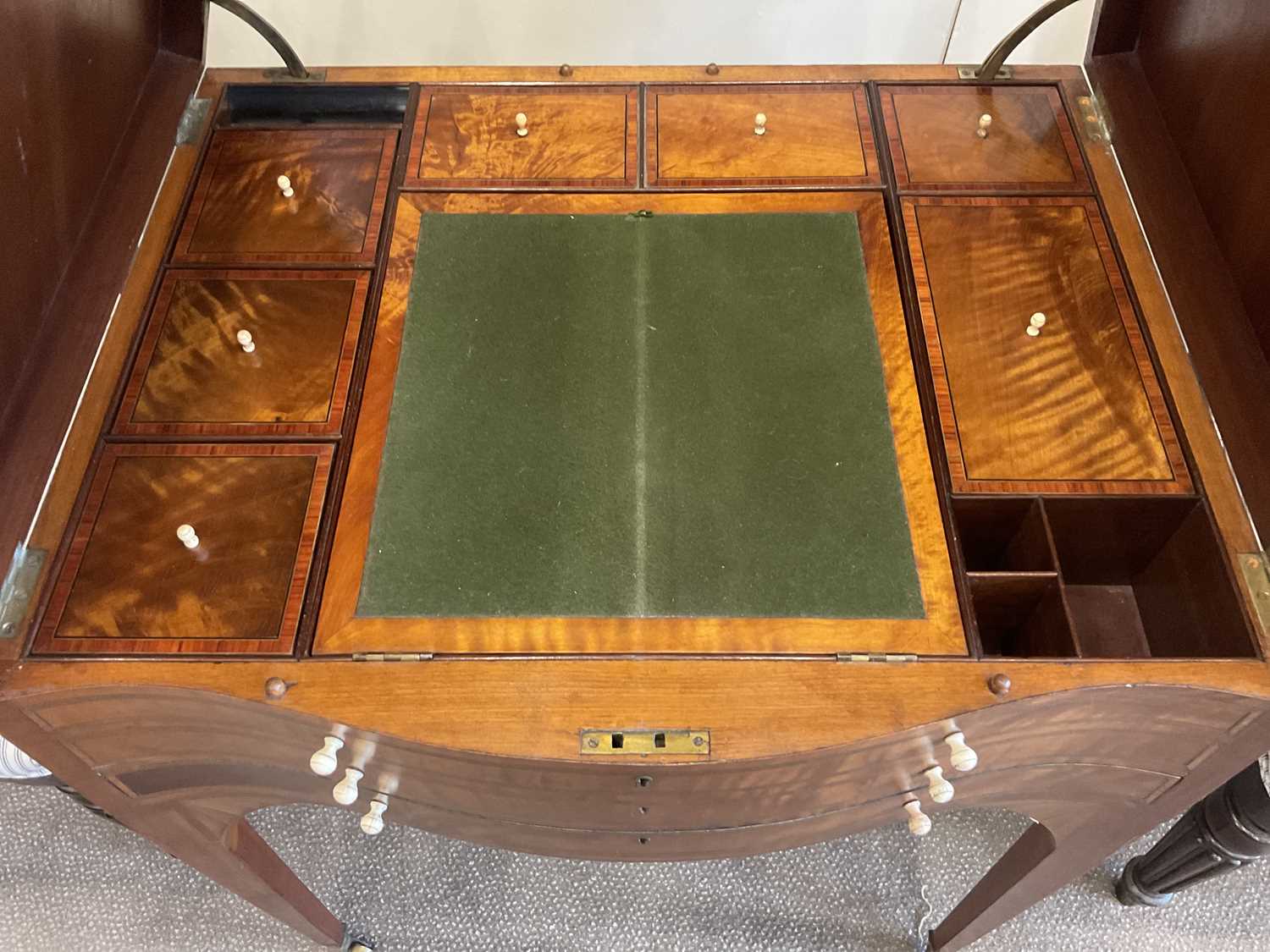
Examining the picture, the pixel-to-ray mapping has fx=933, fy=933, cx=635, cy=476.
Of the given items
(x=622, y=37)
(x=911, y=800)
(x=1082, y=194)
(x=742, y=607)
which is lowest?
(x=911, y=800)

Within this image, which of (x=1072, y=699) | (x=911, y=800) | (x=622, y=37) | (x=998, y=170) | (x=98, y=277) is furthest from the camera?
(x=622, y=37)

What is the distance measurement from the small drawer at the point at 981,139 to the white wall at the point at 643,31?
0.69 metres

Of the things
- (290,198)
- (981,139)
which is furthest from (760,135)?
(290,198)

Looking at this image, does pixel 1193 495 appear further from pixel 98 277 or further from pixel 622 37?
pixel 622 37

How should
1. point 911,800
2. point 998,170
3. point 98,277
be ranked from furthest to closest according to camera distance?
point 998,170
point 98,277
point 911,800

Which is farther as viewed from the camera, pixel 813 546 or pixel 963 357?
pixel 963 357

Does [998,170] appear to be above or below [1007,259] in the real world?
above

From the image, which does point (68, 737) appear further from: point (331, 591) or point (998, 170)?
point (998, 170)

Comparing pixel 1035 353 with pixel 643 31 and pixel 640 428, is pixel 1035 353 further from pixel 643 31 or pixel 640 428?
pixel 643 31

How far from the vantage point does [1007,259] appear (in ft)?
3.70

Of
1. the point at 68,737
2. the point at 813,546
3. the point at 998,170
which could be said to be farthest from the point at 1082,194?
the point at 68,737

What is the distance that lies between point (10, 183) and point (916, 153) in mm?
1047

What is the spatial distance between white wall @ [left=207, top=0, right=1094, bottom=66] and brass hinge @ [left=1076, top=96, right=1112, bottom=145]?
0.70 metres

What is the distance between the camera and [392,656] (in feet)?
2.85
